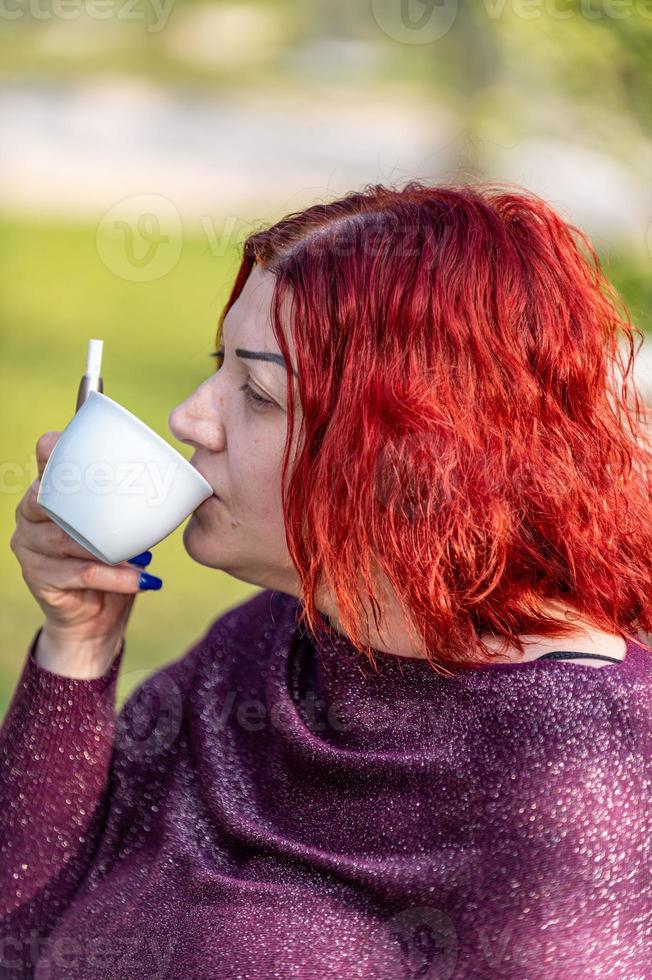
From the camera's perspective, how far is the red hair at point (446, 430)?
109 centimetres

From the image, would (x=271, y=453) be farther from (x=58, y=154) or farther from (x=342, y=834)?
(x=58, y=154)

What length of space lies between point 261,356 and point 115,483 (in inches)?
8.0

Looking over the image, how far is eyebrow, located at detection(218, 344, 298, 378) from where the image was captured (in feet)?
3.67

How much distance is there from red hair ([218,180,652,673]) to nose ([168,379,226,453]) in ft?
0.32

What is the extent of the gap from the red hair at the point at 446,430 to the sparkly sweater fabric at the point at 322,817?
94 mm

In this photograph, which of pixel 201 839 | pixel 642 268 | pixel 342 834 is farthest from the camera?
pixel 642 268

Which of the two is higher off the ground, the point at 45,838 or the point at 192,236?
the point at 45,838

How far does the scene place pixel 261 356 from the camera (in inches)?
44.4

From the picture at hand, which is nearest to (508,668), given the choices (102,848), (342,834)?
(342,834)

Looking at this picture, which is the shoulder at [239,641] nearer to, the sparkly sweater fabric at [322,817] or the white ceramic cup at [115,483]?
the sparkly sweater fabric at [322,817]

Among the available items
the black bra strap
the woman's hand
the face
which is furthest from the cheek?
the black bra strap

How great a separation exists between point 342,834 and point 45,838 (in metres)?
0.41

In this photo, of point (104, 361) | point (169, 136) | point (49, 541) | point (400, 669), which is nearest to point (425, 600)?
point (400, 669)

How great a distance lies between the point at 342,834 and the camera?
1.16m
